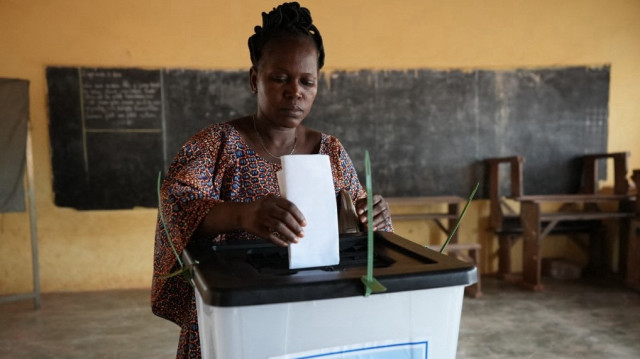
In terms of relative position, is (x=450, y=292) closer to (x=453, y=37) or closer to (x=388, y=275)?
(x=388, y=275)

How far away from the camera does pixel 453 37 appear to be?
3.88 m

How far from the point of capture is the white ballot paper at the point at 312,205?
2.08ft

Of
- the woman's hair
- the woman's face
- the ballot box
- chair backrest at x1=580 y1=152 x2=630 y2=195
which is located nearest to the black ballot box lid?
the ballot box

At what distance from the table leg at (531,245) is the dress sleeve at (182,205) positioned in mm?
3216

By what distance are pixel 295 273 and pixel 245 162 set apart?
41 centimetres

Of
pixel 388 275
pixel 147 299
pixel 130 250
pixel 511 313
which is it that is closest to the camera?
pixel 388 275

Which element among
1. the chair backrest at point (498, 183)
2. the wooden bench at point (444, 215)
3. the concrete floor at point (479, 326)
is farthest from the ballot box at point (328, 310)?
the chair backrest at point (498, 183)

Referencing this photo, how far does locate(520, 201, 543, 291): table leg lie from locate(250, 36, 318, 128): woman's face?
10.1 feet

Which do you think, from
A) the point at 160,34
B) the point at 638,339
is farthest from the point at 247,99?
the point at 638,339

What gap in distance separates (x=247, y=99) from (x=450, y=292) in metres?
3.29

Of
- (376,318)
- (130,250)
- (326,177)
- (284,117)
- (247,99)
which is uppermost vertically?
(247,99)

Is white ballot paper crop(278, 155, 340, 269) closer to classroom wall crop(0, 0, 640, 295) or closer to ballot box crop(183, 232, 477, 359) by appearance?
ballot box crop(183, 232, 477, 359)

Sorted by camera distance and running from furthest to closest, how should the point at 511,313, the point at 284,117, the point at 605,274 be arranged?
1. the point at 605,274
2. the point at 511,313
3. the point at 284,117

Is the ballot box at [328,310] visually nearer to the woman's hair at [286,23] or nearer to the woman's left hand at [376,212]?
the woman's left hand at [376,212]
